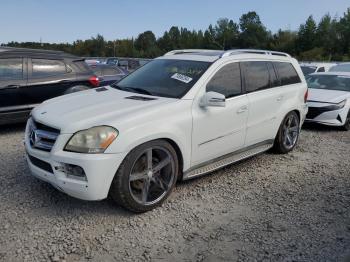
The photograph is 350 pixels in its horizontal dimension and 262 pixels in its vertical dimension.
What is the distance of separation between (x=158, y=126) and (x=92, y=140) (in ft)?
2.27

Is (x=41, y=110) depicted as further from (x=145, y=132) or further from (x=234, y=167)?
(x=234, y=167)

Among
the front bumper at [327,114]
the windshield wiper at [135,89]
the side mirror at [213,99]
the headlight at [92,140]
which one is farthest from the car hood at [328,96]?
the headlight at [92,140]

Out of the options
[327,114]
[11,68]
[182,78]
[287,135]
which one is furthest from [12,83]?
[327,114]

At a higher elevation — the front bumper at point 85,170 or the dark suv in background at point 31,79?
the dark suv in background at point 31,79

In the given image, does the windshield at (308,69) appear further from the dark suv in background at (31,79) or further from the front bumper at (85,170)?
the front bumper at (85,170)

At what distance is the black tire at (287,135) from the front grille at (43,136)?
11.7 feet

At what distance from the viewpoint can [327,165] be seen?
5770mm

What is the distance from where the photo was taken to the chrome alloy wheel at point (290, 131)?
19.7ft

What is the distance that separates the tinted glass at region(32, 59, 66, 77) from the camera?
697 centimetres

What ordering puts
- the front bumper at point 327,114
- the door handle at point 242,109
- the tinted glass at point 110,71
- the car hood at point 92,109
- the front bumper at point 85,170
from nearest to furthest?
1. the front bumper at point 85,170
2. the car hood at point 92,109
3. the door handle at point 242,109
4. the front bumper at point 327,114
5. the tinted glass at point 110,71

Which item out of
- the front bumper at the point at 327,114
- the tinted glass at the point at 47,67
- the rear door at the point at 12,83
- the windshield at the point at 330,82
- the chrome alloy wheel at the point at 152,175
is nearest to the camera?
the chrome alloy wheel at the point at 152,175

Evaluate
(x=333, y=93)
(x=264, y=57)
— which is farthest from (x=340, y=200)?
(x=333, y=93)

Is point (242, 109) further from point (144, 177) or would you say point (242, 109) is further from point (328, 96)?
point (328, 96)

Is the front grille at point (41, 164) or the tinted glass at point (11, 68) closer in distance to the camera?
the front grille at point (41, 164)
